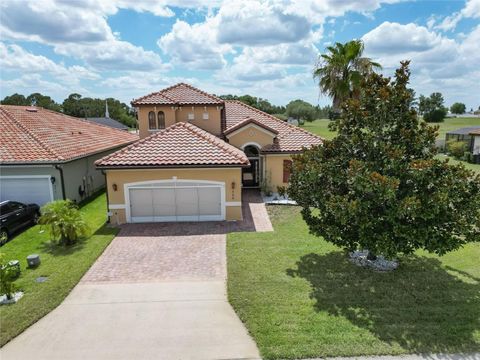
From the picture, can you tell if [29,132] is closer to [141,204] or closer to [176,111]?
[141,204]

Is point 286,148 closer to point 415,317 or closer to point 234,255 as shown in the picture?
point 234,255

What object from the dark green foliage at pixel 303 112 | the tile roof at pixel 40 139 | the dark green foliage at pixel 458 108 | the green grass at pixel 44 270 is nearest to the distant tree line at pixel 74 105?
the dark green foliage at pixel 303 112

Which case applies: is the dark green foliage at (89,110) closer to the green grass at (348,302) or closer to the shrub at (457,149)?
the shrub at (457,149)

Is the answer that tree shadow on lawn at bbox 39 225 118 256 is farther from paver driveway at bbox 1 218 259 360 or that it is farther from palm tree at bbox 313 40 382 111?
palm tree at bbox 313 40 382 111

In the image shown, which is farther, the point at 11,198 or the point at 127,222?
the point at 11,198

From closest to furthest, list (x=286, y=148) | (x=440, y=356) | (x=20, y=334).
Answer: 1. (x=440, y=356)
2. (x=20, y=334)
3. (x=286, y=148)

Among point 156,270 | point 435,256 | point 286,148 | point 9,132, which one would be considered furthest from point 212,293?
point 9,132
